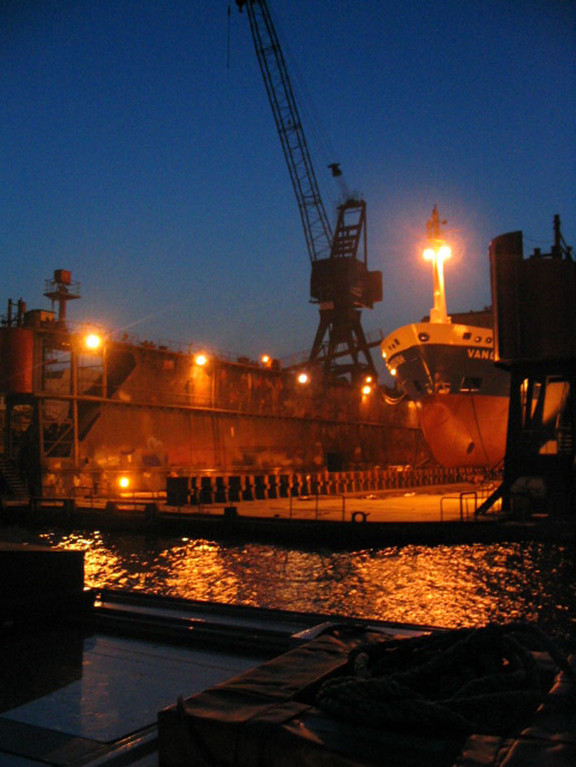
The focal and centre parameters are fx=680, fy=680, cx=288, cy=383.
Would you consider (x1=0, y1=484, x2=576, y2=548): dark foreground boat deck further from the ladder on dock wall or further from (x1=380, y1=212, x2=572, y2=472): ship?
(x1=380, y1=212, x2=572, y2=472): ship

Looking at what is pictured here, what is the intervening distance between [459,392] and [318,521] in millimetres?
20935

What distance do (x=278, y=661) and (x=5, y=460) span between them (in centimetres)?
3753

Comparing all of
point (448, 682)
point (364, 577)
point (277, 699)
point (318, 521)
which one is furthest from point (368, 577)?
point (277, 699)

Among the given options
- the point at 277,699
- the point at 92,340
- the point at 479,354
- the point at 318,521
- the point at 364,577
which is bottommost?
the point at 364,577

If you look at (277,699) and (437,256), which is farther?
(437,256)

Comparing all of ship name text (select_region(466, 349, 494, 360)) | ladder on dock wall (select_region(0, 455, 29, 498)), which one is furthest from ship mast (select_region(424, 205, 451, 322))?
ladder on dock wall (select_region(0, 455, 29, 498))

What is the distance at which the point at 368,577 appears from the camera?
18094 mm

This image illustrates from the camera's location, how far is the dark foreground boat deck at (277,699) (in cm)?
246

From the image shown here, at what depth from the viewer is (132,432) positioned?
136 feet

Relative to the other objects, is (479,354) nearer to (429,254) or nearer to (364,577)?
(429,254)

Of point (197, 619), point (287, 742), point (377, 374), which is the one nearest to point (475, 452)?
point (377, 374)

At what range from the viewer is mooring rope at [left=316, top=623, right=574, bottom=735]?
257 centimetres

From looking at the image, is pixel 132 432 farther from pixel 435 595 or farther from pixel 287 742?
pixel 287 742

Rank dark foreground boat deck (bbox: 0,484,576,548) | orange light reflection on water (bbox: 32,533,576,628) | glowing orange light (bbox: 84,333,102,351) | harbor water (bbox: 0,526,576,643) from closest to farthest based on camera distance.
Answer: harbor water (bbox: 0,526,576,643), orange light reflection on water (bbox: 32,533,576,628), dark foreground boat deck (bbox: 0,484,576,548), glowing orange light (bbox: 84,333,102,351)
